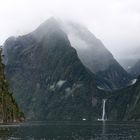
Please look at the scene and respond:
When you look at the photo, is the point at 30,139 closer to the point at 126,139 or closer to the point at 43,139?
the point at 43,139

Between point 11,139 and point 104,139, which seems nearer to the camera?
point 11,139

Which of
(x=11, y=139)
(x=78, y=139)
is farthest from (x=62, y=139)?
(x=11, y=139)

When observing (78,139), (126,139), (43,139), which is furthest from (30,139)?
(126,139)

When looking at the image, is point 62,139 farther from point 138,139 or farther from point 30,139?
point 138,139

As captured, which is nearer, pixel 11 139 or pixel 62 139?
pixel 11 139

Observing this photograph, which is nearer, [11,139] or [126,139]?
[11,139]

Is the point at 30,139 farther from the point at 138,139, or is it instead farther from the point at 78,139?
the point at 138,139

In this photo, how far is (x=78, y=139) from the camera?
6122 inches

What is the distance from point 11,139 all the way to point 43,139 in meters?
13.9

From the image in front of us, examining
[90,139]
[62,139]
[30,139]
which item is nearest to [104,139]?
[90,139]

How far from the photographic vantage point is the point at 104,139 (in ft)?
519

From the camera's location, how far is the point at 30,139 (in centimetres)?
14900

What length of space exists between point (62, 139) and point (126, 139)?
2290 cm

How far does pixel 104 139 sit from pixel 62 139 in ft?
48.7
